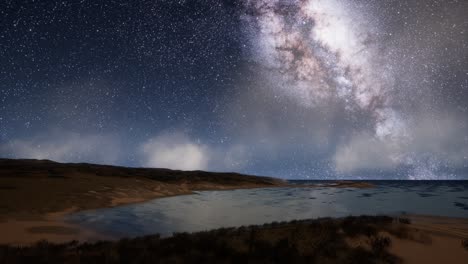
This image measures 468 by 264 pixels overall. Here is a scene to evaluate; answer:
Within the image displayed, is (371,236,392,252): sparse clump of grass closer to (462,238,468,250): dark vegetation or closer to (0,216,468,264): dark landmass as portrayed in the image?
(0,216,468,264): dark landmass

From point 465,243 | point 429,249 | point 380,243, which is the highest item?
point 380,243

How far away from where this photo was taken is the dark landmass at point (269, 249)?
35.6 feet

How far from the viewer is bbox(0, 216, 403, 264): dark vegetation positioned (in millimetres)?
10805

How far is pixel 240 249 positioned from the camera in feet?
38.9

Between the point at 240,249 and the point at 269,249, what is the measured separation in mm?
1156

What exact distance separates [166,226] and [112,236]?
14.2 ft

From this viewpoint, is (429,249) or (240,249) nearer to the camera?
(240,249)

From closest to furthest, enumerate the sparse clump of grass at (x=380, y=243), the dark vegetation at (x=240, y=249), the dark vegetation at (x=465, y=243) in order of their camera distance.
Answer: the dark vegetation at (x=240, y=249)
the sparse clump of grass at (x=380, y=243)
the dark vegetation at (x=465, y=243)

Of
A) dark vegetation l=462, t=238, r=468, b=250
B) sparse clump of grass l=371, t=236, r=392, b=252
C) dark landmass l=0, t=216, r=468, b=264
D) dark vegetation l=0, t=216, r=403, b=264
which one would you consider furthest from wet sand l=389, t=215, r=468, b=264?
dark vegetation l=0, t=216, r=403, b=264

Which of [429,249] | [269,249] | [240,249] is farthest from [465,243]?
[240,249]

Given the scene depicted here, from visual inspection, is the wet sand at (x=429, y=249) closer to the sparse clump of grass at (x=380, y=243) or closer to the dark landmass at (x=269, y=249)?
the dark landmass at (x=269, y=249)

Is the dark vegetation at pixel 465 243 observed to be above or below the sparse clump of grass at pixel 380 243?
below

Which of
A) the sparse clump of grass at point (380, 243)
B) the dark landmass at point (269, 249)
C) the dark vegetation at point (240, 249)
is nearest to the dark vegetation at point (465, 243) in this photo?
the dark landmass at point (269, 249)

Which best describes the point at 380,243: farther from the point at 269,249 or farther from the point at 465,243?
the point at 269,249
